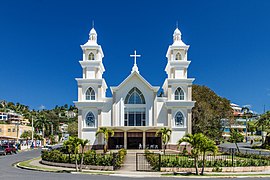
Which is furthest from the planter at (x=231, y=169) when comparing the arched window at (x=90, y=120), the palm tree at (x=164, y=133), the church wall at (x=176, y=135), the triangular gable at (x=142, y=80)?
the arched window at (x=90, y=120)

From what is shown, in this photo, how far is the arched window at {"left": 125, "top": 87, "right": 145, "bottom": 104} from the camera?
50125mm

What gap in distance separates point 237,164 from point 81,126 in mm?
27138

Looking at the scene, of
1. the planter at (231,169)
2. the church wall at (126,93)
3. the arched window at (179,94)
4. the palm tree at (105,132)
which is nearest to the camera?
the planter at (231,169)

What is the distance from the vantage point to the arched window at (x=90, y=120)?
49031 millimetres

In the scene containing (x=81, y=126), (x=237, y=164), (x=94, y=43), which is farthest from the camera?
(x=94, y=43)

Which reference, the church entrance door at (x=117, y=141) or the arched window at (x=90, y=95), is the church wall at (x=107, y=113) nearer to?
the church entrance door at (x=117, y=141)

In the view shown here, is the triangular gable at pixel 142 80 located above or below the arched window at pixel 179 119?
above

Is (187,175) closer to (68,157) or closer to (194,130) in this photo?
(68,157)

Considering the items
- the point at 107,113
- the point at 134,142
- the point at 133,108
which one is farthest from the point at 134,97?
the point at 134,142

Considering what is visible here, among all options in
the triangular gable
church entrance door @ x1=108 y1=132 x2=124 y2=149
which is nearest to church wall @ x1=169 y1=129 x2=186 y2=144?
the triangular gable

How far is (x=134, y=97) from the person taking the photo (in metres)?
50.3

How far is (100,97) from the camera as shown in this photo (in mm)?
49469

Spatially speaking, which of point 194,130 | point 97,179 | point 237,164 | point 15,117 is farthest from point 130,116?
point 15,117

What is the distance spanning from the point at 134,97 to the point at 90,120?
7.23m
